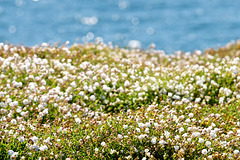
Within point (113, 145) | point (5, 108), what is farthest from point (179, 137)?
point (5, 108)

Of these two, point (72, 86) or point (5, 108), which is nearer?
point (5, 108)

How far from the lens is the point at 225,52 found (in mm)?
13695

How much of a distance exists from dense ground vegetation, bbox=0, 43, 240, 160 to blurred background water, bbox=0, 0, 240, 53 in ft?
65.2

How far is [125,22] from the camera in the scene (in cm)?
3569

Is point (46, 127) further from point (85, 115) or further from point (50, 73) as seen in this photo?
point (50, 73)

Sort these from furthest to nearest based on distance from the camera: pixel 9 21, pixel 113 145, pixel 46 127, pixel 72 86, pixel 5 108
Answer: pixel 9 21 < pixel 72 86 < pixel 5 108 < pixel 46 127 < pixel 113 145

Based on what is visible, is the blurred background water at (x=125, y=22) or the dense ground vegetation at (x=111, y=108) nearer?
the dense ground vegetation at (x=111, y=108)

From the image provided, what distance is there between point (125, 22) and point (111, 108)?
2847cm

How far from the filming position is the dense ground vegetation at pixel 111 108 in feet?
19.1

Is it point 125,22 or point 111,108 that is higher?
point 125,22

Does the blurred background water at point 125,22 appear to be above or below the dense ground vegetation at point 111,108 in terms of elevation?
above

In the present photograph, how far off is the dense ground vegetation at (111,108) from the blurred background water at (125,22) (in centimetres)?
1986

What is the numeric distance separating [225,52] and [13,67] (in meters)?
8.24

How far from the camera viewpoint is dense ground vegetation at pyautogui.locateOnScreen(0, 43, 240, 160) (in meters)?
5.83
